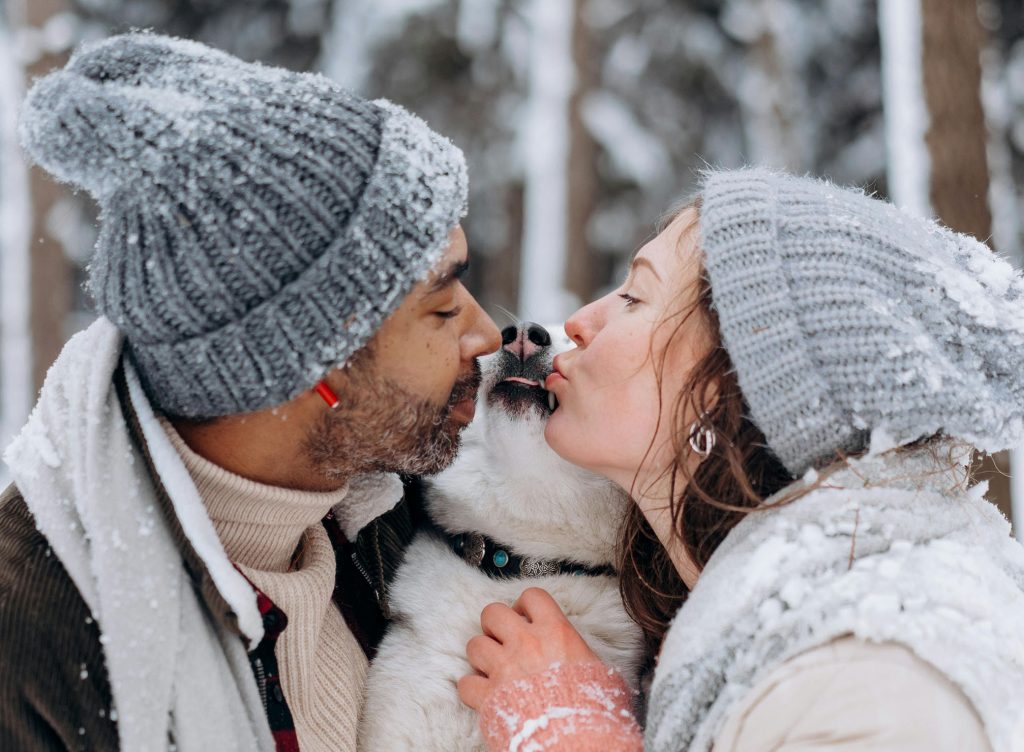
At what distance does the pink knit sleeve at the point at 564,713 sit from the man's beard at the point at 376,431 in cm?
51

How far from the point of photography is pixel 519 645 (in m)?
2.07

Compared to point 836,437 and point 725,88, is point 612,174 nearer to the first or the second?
point 725,88

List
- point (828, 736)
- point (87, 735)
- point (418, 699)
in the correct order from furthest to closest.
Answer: point (418, 699)
point (87, 735)
point (828, 736)

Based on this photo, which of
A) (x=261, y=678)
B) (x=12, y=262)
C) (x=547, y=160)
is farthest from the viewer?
(x=12, y=262)

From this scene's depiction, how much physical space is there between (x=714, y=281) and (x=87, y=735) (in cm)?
132

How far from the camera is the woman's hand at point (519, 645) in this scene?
200 centimetres

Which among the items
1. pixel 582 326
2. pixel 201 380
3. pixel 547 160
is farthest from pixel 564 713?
pixel 547 160

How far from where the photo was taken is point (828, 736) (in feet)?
4.58

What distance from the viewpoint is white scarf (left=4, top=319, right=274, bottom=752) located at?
1.62 metres

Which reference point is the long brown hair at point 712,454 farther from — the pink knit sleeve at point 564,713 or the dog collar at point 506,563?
the dog collar at point 506,563

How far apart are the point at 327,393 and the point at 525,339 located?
0.64 m

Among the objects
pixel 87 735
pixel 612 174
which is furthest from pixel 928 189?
pixel 612 174

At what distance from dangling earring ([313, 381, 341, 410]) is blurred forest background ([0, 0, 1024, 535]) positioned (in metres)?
8.58

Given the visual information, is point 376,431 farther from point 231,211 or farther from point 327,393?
point 231,211
